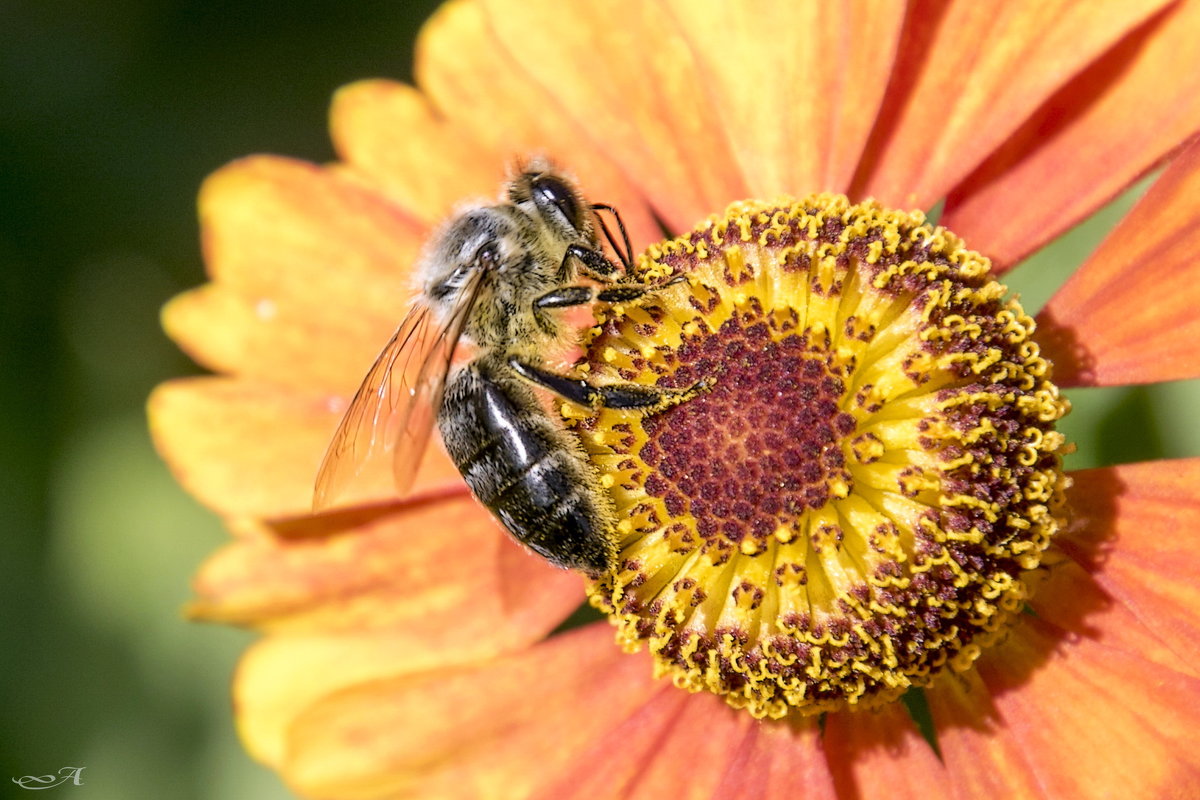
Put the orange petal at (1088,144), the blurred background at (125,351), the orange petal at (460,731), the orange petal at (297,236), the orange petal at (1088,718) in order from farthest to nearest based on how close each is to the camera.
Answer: the blurred background at (125,351) < the orange petal at (297,236) < the orange petal at (460,731) < the orange petal at (1088,144) < the orange petal at (1088,718)

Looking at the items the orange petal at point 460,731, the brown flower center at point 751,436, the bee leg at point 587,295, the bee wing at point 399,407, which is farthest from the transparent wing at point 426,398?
the orange petal at point 460,731

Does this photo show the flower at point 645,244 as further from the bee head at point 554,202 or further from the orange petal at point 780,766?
the bee head at point 554,202

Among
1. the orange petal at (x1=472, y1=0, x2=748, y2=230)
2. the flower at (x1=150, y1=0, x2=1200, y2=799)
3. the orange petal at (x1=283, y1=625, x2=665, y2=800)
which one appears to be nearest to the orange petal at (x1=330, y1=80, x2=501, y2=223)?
the flower at (x1=150, y1=0, x2=1200, y2=799)

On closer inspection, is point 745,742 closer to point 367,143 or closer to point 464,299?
point 464,299

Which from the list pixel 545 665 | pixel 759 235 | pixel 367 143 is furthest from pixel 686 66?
pixel 545 665

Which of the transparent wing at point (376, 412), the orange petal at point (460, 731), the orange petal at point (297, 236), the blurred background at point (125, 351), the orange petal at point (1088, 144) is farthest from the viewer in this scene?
the blurred background at point (125, 351)

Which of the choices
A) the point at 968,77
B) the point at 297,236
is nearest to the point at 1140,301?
the point at 968,77
